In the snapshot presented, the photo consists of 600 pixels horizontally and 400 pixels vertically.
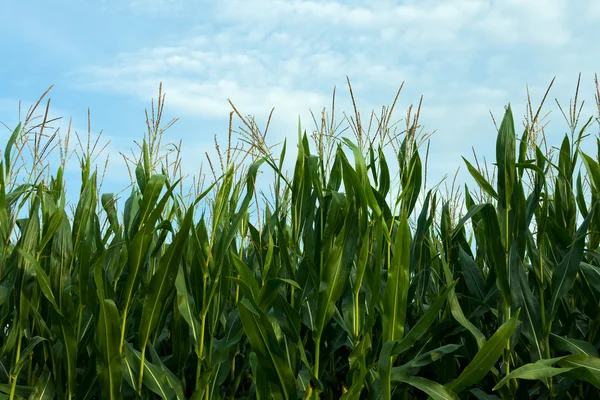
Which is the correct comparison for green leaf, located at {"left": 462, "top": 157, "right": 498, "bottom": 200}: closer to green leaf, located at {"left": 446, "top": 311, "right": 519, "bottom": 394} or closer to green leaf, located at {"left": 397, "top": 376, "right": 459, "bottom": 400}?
green leaf, located at {"left": 446, "top": 311, "right": 519, "bottom": 394}

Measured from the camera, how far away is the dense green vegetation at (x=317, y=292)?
2.30 m

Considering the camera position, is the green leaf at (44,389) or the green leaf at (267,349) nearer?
the green leaf at (267,349)

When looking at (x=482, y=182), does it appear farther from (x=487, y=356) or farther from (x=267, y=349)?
(x=267, y=349)

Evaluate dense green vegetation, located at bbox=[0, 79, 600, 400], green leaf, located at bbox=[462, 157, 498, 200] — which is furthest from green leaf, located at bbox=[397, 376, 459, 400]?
green leaf, located at bbox=[462, 157, 498, 200]

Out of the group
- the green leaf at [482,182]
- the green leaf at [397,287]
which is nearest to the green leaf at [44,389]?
the green leaf at [397,287]

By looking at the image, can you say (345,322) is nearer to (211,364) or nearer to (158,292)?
(211,364)

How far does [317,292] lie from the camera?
233 centimetres

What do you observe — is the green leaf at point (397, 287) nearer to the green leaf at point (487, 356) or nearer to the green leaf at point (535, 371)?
the green leaf at point (487, 356)

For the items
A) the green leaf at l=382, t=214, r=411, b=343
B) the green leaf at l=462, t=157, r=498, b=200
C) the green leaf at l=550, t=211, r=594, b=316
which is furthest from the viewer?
the green leaf at l=462, t=157, r=498, b=200

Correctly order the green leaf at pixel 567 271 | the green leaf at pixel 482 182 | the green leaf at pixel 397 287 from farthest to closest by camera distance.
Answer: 1. the green leaf at pixel 482 182
2. the green leaf at pixel 567 271
3. the green leaf at pixel 397 287

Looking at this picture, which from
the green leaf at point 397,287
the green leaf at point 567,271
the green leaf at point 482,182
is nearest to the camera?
the green leaf at point 397,287

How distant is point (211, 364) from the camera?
2473 millimetres

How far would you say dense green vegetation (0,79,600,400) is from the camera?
2.30 meters

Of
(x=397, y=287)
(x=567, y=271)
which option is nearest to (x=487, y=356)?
(x=397, y=287)
